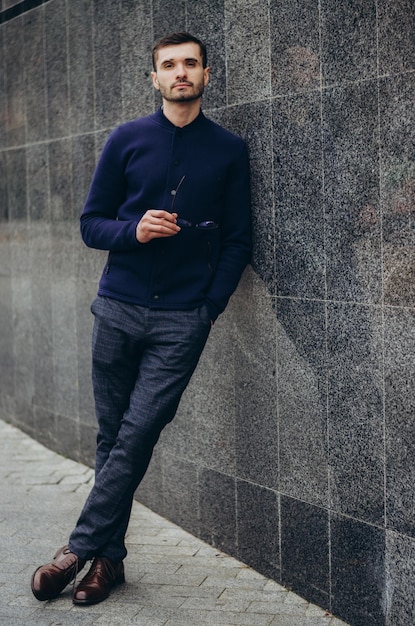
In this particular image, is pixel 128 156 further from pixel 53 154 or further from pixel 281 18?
pixel 53 154

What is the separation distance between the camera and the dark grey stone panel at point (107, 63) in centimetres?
624

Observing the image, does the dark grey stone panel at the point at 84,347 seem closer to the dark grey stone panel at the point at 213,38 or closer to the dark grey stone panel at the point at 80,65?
the dark grey stone panel at the point at 80,65

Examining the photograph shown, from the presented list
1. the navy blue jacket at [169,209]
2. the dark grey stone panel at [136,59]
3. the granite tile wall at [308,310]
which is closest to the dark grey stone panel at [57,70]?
the granite tile wall at [308,310]

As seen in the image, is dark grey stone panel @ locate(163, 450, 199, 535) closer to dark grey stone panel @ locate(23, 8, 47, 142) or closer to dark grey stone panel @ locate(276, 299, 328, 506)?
dark grey stone panel @ locate(276, 299, 328, 506)

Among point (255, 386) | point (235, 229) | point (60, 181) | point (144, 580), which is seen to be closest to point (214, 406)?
point (255, 386)

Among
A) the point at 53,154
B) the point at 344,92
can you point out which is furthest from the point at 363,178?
the point at 53,154

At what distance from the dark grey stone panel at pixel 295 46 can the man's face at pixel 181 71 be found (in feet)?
1.11

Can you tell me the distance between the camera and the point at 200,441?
18.3 ft

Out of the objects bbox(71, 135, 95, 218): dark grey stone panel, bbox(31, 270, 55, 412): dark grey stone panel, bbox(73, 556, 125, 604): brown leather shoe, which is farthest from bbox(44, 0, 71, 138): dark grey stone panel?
bbox(73, 556, 125, 604): brown leather shoe

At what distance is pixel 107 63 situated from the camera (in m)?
6.36

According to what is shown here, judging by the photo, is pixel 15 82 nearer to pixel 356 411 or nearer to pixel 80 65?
pixel 80 65

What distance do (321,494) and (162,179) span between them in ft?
4.82

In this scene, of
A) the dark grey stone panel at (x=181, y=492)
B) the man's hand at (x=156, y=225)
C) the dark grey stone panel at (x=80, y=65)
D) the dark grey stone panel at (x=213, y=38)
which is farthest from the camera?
the dark grey stone panel at (x=80, y=65)

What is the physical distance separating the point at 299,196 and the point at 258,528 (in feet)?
5.08
